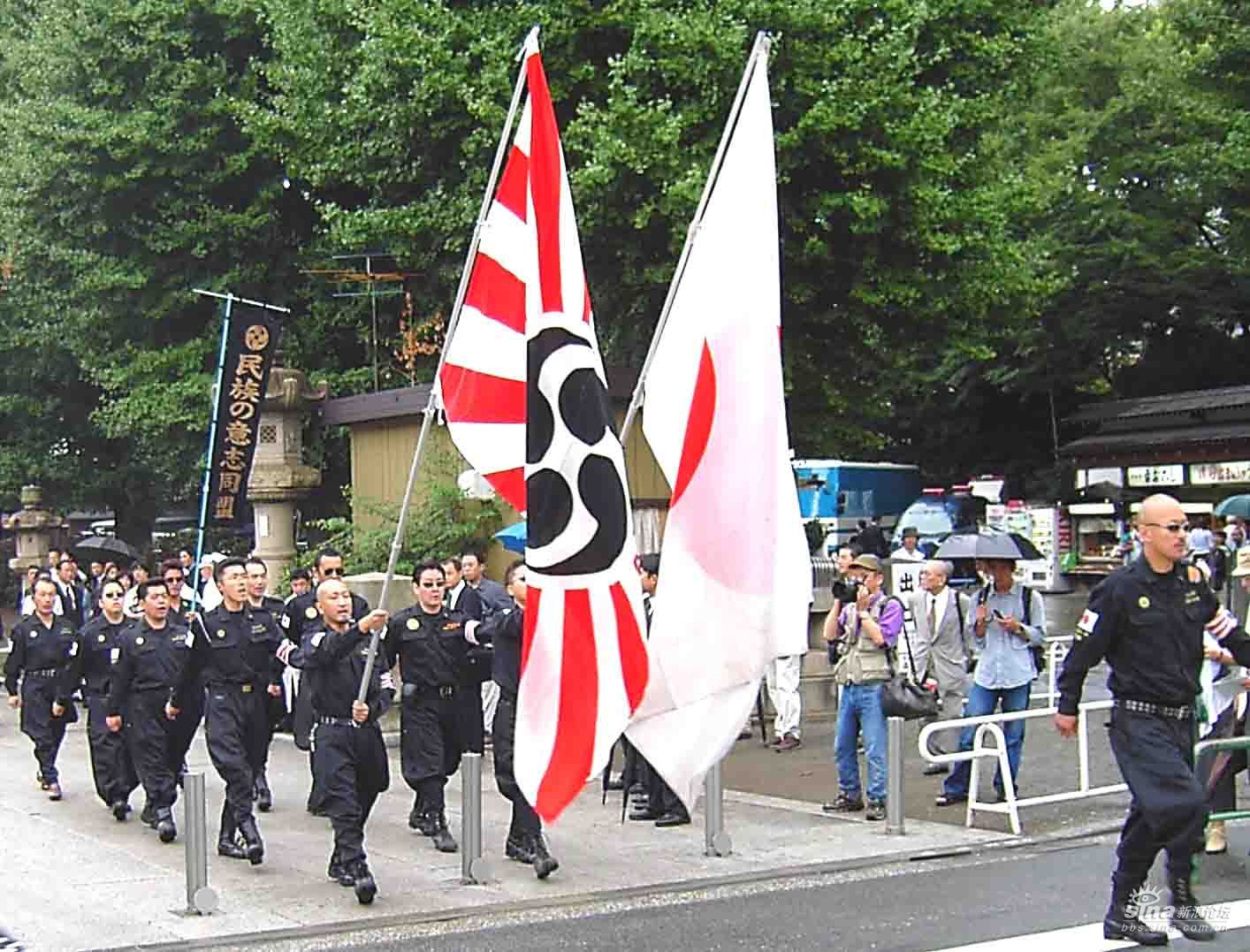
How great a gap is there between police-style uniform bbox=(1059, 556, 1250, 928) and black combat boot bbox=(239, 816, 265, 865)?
550cm

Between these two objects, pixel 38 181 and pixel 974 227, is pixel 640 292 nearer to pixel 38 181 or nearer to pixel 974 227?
pixel 974 227

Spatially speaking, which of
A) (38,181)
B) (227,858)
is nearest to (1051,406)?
(38,181)

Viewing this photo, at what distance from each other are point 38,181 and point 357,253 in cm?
650

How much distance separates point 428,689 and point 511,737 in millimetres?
976

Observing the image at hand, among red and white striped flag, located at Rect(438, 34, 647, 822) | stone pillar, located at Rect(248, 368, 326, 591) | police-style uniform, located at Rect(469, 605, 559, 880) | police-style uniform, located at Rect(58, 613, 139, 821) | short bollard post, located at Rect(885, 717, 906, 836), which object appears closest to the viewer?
red and white striped flag, located at Rect(438, 34, 647, 822)

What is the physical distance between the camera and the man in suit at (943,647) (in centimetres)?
1395

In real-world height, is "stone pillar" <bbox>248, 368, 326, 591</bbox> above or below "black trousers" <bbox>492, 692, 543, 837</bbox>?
above

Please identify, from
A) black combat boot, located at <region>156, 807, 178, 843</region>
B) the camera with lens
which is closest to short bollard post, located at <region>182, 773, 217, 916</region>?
black combat boot, located at <region>156, 807, 178, 843</region>

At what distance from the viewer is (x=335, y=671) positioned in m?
10.2

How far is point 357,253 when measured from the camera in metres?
24.9

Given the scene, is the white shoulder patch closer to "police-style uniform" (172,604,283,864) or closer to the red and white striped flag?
the red and white striped flag

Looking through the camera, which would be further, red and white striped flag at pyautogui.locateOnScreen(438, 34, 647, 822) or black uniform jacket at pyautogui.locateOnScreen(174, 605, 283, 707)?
black uniform jacket at pyautogui.locateOnScreen(174, 605, 283, 707)

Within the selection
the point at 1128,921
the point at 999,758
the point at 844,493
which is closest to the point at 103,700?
the point at 999,758

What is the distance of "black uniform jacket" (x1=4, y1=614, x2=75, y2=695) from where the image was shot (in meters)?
15.0
